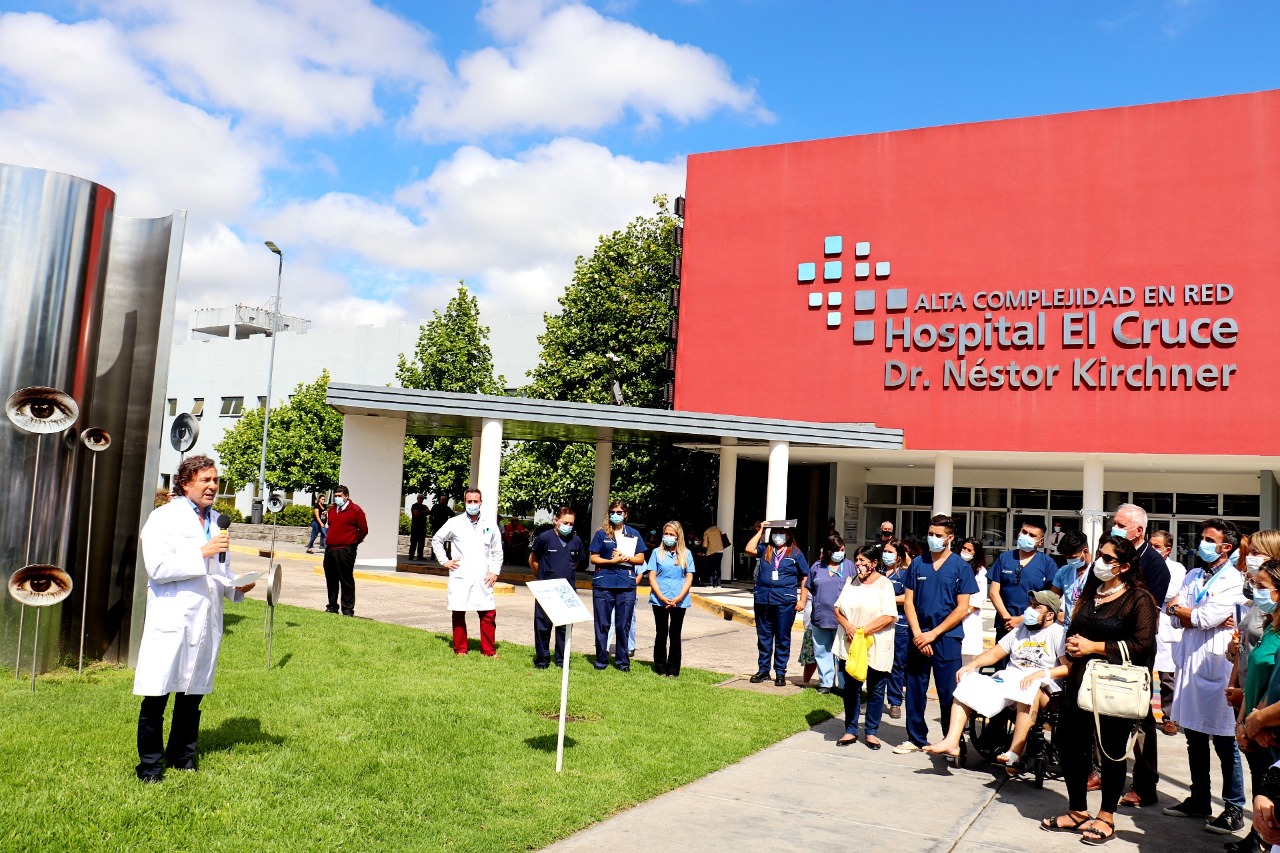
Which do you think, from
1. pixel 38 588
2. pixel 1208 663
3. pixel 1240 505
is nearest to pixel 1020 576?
pixel 1208 663

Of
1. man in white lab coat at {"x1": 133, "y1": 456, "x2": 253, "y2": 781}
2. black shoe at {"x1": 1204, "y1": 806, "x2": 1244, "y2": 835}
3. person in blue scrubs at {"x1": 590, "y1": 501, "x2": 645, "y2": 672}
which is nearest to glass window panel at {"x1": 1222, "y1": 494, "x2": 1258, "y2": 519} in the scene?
person in blue scrubs at {"x1": 590, "y1": 501, "x2": 645, "y2": 672}

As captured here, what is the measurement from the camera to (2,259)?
887 cm

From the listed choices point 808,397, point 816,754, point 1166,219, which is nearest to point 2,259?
point 816,754

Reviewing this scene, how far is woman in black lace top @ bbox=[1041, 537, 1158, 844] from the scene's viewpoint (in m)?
6.05

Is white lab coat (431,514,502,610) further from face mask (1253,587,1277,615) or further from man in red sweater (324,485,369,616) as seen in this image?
face mask (1253,587,1277,615)

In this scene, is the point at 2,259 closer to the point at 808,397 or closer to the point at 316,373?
the point at 808,397

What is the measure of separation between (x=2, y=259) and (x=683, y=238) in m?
20.1

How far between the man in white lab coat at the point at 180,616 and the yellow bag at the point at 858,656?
180 inches

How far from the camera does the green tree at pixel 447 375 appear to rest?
35.8 m

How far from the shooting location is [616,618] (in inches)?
431

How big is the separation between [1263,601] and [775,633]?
5.77 meters

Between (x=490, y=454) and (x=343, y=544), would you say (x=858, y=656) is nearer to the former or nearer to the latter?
(x=343, y=544)

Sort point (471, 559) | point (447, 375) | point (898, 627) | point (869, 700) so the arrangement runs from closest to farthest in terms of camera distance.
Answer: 1. point (869, 700)
2. point (898, 627)
3. point (471, 559)
4. point (447, 375)

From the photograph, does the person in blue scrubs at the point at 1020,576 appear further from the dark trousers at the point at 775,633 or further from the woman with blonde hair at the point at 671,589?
the woman with blonde hair at the point at 671,589
